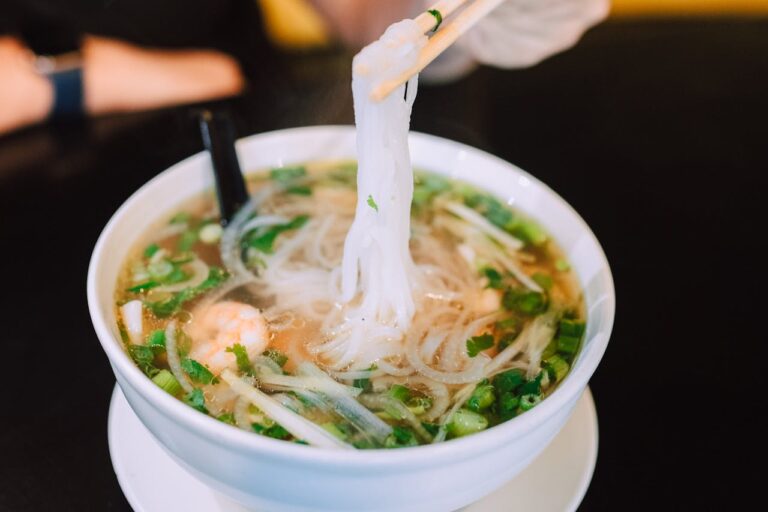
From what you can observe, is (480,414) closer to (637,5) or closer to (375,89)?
(375,89)

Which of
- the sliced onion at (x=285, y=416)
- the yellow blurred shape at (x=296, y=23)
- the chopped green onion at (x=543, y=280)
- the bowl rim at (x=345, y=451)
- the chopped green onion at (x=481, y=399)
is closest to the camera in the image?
the bowl rim at (x=345, y=451)

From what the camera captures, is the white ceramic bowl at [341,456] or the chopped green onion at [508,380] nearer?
the white ceramic bowl at [341,456]

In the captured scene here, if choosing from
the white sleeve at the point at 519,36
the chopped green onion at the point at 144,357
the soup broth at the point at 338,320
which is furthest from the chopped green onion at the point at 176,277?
the white sleeve at the point at 519,36

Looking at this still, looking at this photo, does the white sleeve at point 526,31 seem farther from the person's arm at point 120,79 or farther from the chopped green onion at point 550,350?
the chopped green onion at point 550,350

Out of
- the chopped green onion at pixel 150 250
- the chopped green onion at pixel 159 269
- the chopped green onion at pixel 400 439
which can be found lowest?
the chopped green onion at pixel 400 439

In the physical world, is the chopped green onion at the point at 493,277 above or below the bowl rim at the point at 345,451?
below

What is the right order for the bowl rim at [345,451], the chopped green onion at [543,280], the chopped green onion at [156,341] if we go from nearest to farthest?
the bowl rim at [345,451]
the chopped green onion at [156,341]
the chopped green onion at [543,280]

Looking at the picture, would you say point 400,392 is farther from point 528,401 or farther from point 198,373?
point 198,373

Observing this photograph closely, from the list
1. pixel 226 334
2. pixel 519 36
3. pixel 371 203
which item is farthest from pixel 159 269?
pixel 519 36
